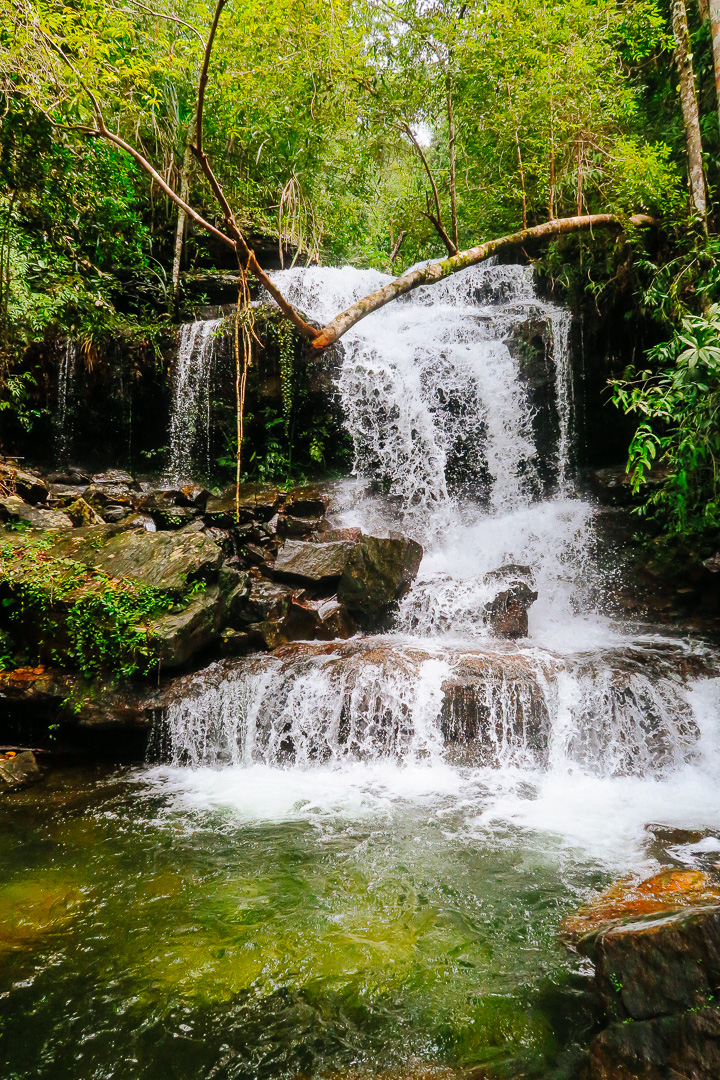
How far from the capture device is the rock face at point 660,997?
2.15 metres

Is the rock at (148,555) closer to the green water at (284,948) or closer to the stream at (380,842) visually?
the stream at (380,842)

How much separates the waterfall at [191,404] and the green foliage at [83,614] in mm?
5101

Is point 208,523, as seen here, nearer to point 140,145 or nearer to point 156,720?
point 156,720

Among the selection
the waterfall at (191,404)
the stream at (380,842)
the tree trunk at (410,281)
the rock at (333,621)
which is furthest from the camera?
the waterfall at (191,404)

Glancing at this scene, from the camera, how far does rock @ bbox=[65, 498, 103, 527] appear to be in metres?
8.27

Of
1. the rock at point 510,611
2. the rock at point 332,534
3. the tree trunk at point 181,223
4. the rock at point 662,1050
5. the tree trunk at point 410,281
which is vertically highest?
the tree trunk at point 181,223

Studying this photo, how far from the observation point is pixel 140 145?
11844 mm

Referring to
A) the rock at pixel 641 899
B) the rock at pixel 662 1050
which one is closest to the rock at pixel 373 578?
the rock at pixel 641 899

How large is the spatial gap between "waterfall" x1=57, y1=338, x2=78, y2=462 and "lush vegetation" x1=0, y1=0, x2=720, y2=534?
0.19m

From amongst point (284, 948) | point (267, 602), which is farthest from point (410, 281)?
point (267, 602)

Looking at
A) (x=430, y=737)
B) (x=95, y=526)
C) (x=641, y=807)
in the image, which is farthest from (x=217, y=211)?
(x=641, y=807)

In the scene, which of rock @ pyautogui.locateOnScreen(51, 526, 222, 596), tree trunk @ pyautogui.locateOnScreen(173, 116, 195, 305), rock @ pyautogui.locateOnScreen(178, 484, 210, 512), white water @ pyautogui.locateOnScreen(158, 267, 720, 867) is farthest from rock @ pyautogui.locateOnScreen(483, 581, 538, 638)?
tree trunk @ pyautogui.locateOnScreen(173, 116, 195, 305)

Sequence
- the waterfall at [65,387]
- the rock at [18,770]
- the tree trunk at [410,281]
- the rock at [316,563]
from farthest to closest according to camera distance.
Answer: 1. the waterfall at [65,387]
2. the rock at [316,563]
3. the rock at [18,770]
4. the tree trunk at [410,281]

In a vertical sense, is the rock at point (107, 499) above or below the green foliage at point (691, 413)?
below
